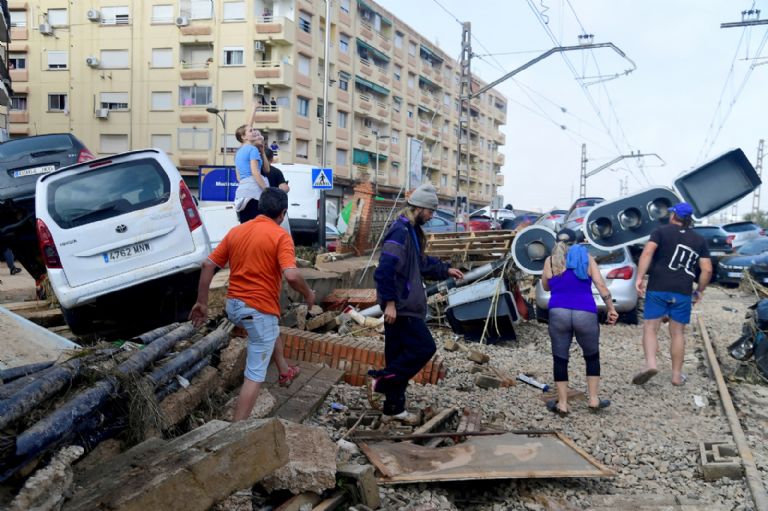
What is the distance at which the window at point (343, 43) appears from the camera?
49.1 metres

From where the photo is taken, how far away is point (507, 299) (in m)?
9.40

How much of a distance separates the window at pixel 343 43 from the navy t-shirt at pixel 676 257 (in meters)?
45.0

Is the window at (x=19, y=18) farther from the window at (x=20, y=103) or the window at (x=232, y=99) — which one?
the window at (x=232, y=99)

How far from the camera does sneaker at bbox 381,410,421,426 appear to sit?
5.11m

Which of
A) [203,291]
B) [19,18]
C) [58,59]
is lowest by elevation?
[203,291]

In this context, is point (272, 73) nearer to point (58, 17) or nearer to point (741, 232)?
point (58, 17)

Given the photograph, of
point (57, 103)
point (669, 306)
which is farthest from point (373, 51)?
point (669, 306)

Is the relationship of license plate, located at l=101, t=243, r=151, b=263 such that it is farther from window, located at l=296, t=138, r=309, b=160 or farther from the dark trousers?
window, located at l=296, t=138, r=309, b=160

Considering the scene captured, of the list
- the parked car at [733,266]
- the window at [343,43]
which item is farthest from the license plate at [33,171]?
the window at [343,43]

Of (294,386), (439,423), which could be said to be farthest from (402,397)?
(294,386)

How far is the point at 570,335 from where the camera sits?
6055 mm

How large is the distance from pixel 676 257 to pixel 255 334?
15.3ft

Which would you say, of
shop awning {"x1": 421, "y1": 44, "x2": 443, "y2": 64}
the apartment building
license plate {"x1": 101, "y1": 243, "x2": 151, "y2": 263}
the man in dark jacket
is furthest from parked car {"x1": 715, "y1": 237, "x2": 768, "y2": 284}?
shop awning {"x1": 421, "y1": 44, "x2": 443, "y2": 64}

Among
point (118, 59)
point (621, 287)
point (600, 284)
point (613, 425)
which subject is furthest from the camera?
point (118, 59)
